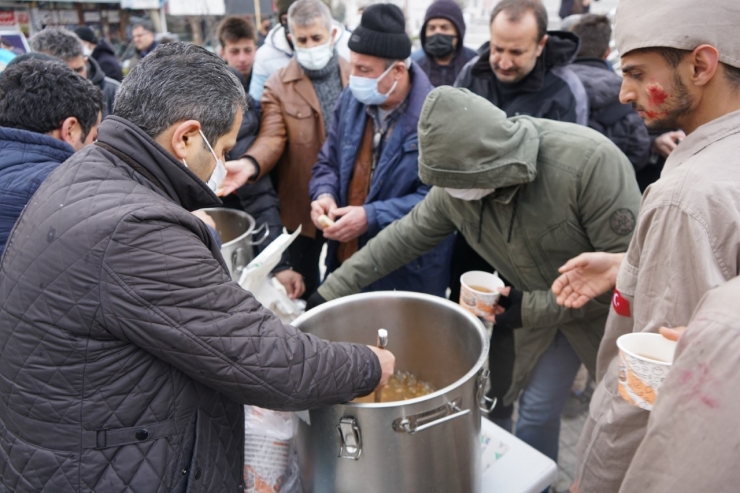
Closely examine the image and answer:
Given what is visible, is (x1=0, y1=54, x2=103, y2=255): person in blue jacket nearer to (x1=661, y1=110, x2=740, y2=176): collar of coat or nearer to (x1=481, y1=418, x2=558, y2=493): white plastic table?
(x1=481, y1=418, x2=558, y2=493): white plastic table

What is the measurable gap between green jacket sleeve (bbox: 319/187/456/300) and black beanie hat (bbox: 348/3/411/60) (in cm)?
88

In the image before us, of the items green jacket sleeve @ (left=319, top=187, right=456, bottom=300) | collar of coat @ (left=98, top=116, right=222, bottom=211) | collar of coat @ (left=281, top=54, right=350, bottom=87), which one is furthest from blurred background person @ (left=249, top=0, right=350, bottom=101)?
collar of coat @ (left=98, top=116, right=222, bottom=211)

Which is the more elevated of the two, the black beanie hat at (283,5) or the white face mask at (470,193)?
the black beanie hat at (283,5)

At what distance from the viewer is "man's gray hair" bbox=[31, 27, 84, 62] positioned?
3494 millimetres

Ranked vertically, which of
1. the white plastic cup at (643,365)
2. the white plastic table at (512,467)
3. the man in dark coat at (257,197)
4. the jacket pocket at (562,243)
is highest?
the white plastic cup at (643,365)

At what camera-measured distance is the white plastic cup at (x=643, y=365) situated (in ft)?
3.68

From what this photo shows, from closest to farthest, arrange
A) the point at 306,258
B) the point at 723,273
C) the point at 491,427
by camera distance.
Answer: the point at 723,273
the point at 491,427
the point at 306,258

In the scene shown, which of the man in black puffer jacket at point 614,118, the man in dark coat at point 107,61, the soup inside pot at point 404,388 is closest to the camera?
the soup inside pot at point 404,388

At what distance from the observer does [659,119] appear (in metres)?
1.36

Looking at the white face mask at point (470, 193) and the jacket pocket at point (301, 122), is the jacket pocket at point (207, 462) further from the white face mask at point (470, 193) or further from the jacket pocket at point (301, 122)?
the jacket pocket at point (301, 122)

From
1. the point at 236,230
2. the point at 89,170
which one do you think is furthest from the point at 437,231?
the point at 89,170

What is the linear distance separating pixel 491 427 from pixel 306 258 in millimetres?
1979

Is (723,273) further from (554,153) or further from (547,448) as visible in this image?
(547,448)

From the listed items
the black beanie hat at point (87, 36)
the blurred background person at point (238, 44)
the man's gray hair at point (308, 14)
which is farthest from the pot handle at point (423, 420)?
the black beanie hat at point (87, 36)
